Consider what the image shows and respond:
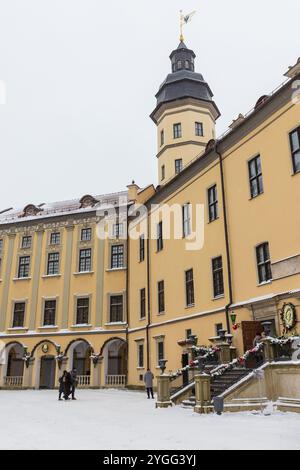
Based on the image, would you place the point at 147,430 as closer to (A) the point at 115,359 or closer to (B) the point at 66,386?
(B) the point at 66,386

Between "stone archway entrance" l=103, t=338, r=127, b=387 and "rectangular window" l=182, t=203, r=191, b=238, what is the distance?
11814 millimetres

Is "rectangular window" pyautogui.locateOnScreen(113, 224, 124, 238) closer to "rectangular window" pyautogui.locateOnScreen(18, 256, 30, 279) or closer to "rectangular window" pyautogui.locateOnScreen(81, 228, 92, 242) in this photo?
"rectangular window" pyautogui.locateOnScreen(81, 228, 92, 242)

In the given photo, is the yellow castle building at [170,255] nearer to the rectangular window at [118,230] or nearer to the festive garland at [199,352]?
the rectangular window at [118,230]

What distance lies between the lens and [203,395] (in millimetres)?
15508

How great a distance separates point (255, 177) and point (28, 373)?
24429 mm

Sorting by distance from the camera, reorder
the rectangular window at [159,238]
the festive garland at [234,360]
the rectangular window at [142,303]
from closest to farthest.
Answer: the festive garland at [234,360] < the rectangular window at [159,238] < the rectangular window at [142,303]

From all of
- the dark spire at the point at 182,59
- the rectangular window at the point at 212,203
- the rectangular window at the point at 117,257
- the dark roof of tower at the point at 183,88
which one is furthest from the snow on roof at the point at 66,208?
the rectangular window at the point at 212,203

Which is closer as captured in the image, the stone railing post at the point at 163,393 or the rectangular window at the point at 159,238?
the stone railing post at the point at 163,393

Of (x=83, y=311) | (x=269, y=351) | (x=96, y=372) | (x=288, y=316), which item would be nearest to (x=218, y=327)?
(x=288, y=316)

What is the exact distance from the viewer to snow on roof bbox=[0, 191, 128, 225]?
37.6m

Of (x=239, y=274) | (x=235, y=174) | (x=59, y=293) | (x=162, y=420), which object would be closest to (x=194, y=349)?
(x=239, y=274)

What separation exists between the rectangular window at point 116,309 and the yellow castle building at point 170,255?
11 centimetres

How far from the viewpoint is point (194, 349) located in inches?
802

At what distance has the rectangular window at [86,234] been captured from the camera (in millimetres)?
36562
